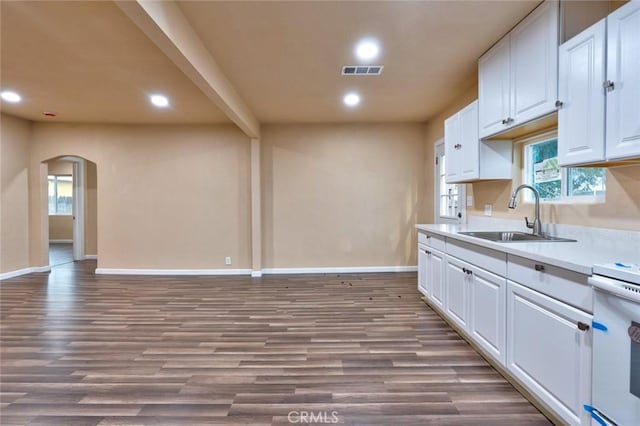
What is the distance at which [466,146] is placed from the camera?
329 cm

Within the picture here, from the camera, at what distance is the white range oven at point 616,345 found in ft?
3.98

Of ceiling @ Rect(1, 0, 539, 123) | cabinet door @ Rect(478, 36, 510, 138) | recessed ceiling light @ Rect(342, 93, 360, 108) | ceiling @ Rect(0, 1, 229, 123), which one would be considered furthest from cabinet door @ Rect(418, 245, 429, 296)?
ceiling @ Rect(0, 1, 229, 123)

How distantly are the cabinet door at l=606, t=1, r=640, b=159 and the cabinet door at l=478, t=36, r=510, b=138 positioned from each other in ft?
3.10

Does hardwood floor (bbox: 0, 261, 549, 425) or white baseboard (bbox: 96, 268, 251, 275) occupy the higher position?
white baseboard (bbox: 96, 268, 251, 275)

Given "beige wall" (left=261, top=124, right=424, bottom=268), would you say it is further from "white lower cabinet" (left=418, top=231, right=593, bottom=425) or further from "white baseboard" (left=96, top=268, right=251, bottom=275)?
"white lower cabinet" (left=418, top=231, right=593, bottom=425)

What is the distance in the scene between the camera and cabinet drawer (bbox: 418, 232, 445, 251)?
3.18 m

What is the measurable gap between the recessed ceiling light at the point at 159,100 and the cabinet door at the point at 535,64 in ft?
12.8

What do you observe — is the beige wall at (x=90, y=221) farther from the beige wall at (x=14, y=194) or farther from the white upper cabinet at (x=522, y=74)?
the white upper cabinet at (x=522, y=74)

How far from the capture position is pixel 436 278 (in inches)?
131

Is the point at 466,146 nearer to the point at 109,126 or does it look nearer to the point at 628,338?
the point at 628,338

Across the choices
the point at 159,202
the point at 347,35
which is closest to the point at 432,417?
the point at 347,35

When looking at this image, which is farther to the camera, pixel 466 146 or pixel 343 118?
pixel 343 118

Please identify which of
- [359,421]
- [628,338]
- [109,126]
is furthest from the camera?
[109,126]

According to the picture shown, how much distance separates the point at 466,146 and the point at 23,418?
12.9 ft
